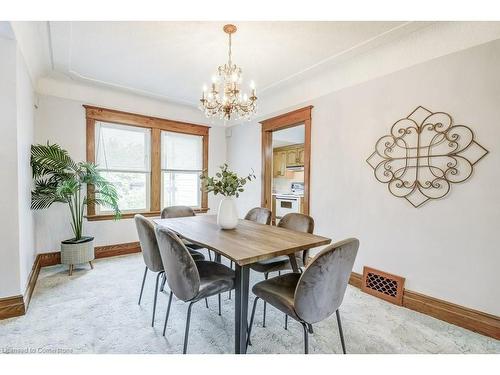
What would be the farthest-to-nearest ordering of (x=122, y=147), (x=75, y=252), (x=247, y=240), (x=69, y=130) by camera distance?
(x=122, y=147) < (x=69, y=130) < (x=75, y=252) < (x=247, y=240)

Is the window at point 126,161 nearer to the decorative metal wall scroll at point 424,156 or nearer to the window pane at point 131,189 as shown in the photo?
the window pane at point 131,189

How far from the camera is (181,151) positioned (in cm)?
450

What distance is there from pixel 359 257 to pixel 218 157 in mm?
3296

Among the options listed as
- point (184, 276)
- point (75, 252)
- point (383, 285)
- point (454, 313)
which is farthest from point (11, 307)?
point (454, 313)

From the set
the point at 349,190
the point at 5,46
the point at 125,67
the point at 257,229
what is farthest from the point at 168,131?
the point at 349,190

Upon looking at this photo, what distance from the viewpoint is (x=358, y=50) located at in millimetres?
2521

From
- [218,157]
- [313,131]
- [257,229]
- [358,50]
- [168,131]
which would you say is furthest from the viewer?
[218,157]

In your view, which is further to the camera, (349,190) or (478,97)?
(349,190)

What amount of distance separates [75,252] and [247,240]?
2549 mm

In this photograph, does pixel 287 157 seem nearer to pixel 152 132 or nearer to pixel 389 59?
pixel 152 132

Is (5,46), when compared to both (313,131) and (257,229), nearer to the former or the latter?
(257,229)

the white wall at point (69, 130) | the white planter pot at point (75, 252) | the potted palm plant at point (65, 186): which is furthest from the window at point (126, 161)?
the white planter pot at point (75, 252)

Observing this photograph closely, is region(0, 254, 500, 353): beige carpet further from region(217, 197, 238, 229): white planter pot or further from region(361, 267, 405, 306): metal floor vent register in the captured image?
region(217, 197, 238, 229): white planter pot

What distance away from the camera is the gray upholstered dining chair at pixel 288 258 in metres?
2.11
